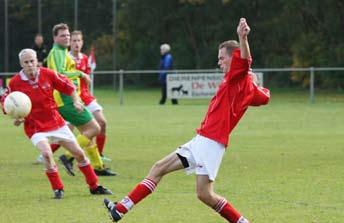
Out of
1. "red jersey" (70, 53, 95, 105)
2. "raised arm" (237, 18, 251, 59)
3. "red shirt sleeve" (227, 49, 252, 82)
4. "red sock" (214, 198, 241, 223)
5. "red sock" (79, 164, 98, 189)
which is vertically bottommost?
"red sock" (79, 164, 98, 189)

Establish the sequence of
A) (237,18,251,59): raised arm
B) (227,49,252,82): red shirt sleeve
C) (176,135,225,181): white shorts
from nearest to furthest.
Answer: (237,18,251,59): raised arm, (227,49,252,82): red shirt sleeve, (176,135,225,181): white shorts

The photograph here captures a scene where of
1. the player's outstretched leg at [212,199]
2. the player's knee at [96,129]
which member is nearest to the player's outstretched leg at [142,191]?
the player's outstretched leg at [212,199]

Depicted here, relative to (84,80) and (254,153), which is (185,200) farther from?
(254,153)

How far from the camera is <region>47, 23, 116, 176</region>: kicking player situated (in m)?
12.7

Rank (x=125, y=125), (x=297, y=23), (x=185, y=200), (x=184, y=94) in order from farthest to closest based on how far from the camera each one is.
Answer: (x=297, y=23) → (x=184, y=94) → (x=125, y=125) → (x=185, y=200)

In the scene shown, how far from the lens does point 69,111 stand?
12719mm

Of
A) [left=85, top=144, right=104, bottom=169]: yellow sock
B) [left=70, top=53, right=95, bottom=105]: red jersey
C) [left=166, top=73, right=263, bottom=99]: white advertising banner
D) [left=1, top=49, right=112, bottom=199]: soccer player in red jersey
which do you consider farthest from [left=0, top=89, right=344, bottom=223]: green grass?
[left=166, top=73, right=263, bottom=99]: white advertising banner

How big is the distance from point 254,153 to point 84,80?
11.6ft

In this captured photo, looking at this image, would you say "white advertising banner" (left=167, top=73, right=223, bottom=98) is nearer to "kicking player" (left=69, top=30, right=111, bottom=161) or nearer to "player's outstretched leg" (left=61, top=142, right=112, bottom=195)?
"kicking player" (left=69, top=30, right=111, bottom=161)

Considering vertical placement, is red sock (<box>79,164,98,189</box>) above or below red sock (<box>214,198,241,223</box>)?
below

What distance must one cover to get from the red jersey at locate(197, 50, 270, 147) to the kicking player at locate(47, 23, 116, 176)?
4.67 meters

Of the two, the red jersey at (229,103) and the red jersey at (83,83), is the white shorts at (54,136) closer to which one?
the red jersey at (83,83)

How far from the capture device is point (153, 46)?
4647 cm

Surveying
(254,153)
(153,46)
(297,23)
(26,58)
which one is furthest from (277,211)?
(153,46)
